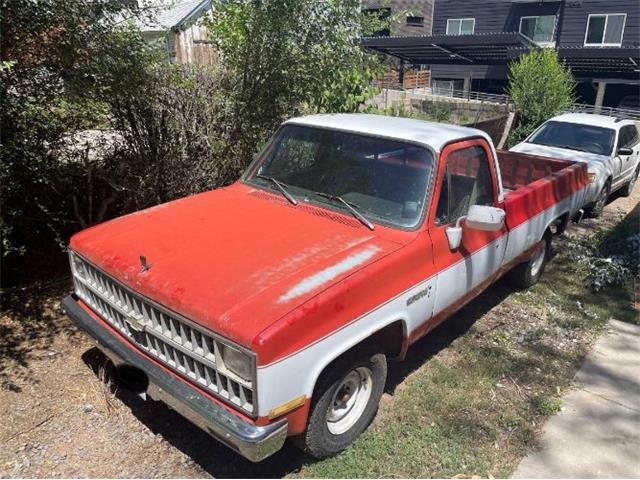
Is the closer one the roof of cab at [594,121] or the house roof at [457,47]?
the roof of cab at [594,121]

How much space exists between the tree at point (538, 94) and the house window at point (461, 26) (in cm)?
1509

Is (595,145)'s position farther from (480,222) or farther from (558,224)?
(480,222)

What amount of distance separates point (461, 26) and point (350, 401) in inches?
1175

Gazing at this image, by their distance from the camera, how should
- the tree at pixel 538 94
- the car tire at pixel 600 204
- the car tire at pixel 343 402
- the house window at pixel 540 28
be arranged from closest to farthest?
the car tire at pixel 343 402 → the car tire at pixel 600 204 → the tree at pixel 538 94 → the house window at pixel 540 28

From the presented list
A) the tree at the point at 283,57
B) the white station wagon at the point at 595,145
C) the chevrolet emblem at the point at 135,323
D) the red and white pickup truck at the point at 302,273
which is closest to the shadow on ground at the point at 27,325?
the red and white pickup truck at the point at 302,273

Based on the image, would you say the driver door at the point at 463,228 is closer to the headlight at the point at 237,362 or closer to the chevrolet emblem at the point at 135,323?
the headlight at the point at 237,362

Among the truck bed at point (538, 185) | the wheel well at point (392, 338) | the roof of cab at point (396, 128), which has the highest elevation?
the roof of cab at point (396, 128)

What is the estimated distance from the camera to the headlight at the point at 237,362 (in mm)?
2435

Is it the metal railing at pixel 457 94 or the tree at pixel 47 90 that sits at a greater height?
the tree at pixel 47 90

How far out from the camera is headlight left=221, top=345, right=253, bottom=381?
95.9 inches

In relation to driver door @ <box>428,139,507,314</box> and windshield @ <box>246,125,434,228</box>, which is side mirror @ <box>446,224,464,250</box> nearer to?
driver door @ <box>428,139,507,314</box>

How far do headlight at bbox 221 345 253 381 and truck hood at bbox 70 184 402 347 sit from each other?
96 millimetres

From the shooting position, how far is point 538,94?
47.6 feet

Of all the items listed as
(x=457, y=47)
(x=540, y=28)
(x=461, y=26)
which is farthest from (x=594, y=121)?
(x=461, y=26)
